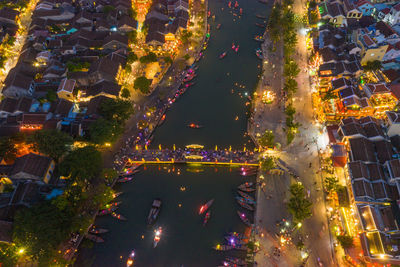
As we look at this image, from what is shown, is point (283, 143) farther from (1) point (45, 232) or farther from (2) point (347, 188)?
(1) point (45, 232)

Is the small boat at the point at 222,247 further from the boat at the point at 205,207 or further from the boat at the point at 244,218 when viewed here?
the boat at the point at 205,207

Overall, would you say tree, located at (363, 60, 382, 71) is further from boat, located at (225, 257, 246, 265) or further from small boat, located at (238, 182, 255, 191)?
boat, located at (225, 257, 246, 265)

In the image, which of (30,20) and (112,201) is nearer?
(112,201)

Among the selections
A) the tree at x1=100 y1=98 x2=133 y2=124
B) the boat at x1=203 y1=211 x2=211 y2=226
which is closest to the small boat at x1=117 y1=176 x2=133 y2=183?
the tree at x1=100 y1=98 x2=133 y2=124

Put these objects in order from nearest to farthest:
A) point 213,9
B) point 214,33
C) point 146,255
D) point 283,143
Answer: point 146,255, point 283,143, point 214,33, point 213,9

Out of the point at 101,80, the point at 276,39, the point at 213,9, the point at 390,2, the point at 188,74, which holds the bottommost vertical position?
the point at 101,80

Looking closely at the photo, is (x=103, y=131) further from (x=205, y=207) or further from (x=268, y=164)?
(x=268, y=164)

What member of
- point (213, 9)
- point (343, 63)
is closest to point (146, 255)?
point (343, 63)
